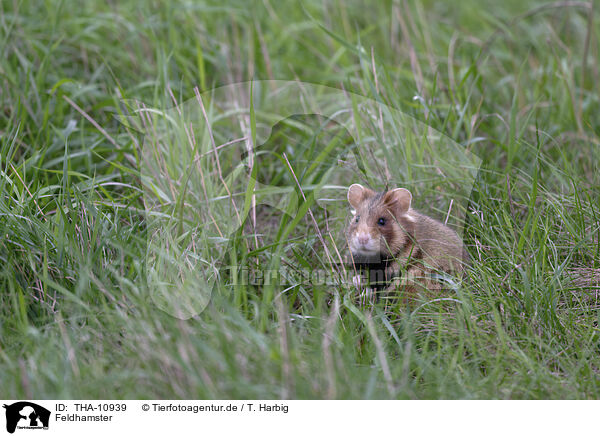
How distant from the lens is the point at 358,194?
386 cm

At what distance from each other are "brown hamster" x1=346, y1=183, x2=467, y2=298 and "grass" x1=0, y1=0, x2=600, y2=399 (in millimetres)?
186

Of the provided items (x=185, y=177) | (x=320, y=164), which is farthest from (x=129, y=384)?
(x=320, y=164)

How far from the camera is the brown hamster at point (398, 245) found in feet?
11.9

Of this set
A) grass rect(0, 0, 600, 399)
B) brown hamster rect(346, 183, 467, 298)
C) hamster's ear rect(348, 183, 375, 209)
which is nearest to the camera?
grass rect(0, 0, 600, 399)

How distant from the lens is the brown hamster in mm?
3613

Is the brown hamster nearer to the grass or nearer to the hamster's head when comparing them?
the hamster's head
